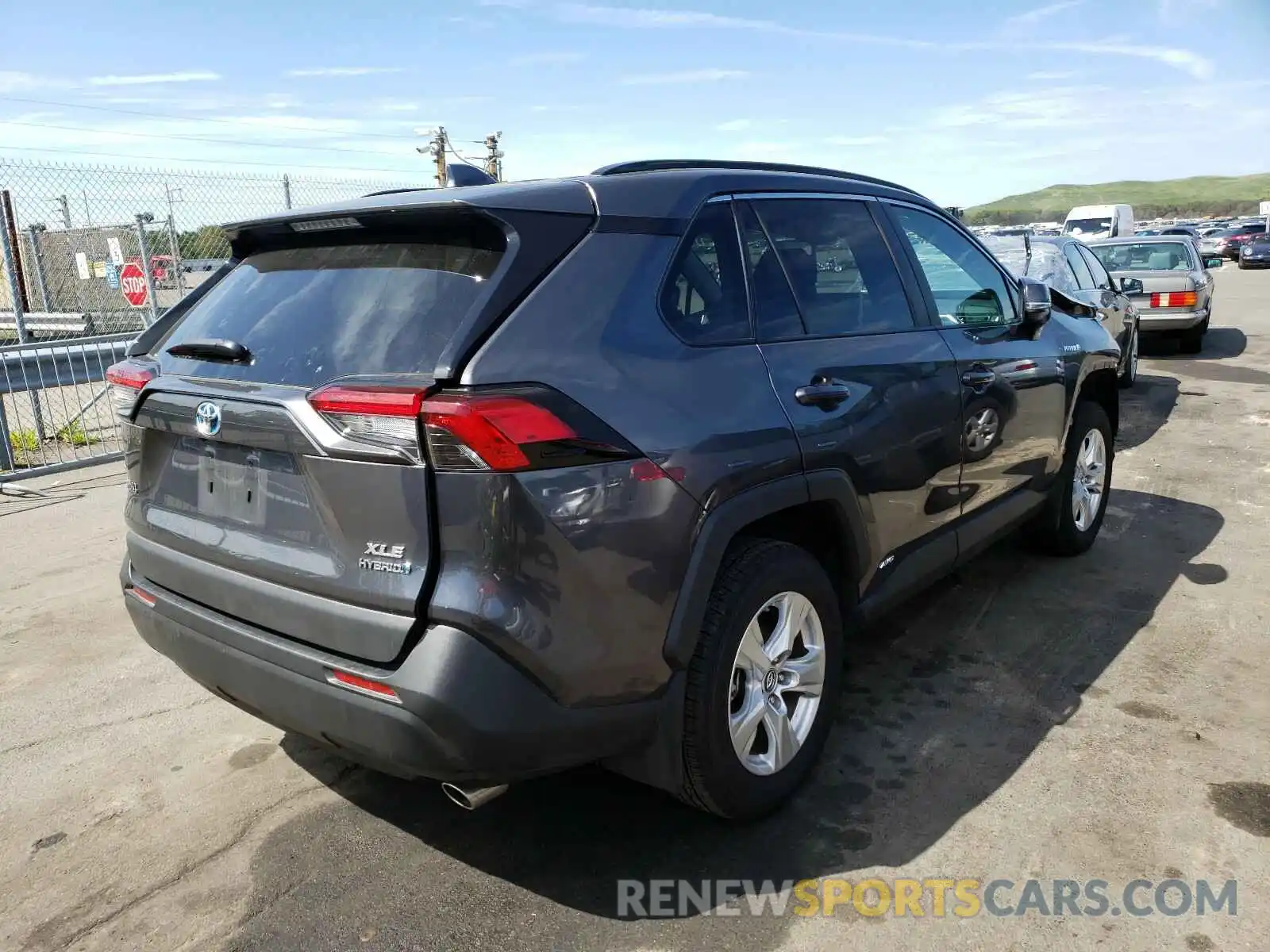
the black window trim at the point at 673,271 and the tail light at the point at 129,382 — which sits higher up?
the black window trim at the point at 673,271

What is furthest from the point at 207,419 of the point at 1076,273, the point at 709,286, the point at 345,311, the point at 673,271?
the point at 1076,273

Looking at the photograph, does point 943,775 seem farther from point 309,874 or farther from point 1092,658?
point 309,874

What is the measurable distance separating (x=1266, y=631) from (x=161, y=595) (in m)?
4.38

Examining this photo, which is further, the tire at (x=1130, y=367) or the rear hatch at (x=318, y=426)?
the tire at (x=1130, y=367)

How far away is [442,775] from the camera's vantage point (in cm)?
223

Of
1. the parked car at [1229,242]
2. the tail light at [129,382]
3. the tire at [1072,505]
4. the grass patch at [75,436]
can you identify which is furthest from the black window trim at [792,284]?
the parked car at [1229,242]

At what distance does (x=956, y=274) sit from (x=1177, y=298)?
34.1ft

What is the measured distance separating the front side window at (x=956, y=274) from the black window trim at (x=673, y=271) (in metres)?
→ 1.11

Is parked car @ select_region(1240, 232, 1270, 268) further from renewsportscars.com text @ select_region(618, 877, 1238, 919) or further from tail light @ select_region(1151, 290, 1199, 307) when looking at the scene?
renewsportscars.com text @ select_region(618, 877, 1238, 919)

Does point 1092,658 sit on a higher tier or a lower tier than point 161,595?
lower

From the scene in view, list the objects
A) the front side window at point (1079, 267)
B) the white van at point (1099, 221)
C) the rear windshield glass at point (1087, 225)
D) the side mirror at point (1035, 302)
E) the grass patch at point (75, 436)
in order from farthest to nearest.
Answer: the rear windshield glass at point (1087, 225) < the white van at point (1099, 221) < the front side window at point (1079, 267) < the grass patch at point (75, 436) < the side mirror at point (1035, 302)

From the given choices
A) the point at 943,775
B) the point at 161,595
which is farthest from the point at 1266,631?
the point at 161,595

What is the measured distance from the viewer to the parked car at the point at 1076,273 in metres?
8.82

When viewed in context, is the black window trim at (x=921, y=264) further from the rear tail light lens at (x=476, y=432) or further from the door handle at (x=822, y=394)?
the rear tail light lens at (x=476, y=432)
